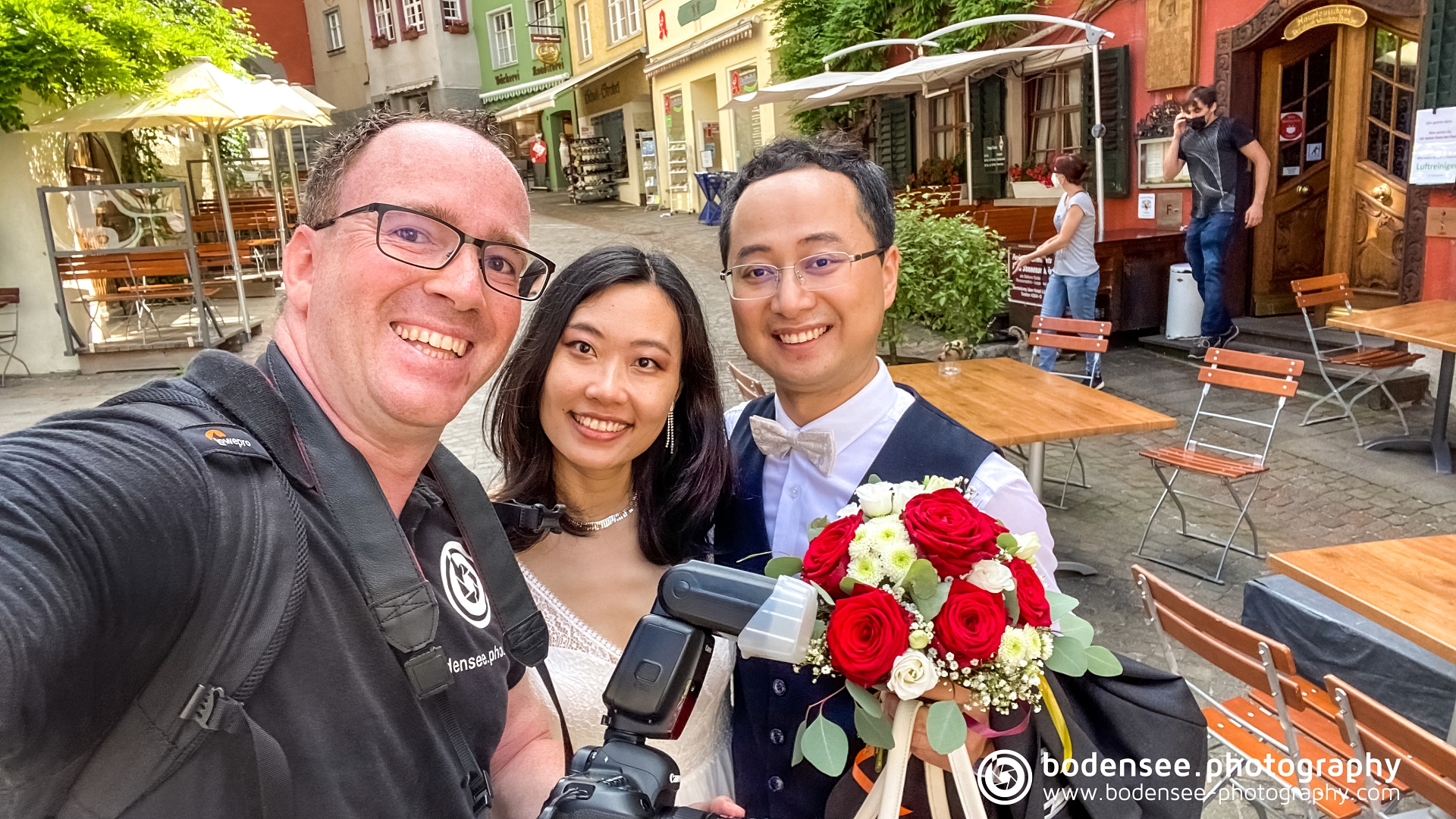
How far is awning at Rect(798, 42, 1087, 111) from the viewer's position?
33.1ft

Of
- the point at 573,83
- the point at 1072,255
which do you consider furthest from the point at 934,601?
the point at 573,83

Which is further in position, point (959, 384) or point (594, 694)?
point (959, 384)

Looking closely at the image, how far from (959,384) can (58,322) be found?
9.73 meters

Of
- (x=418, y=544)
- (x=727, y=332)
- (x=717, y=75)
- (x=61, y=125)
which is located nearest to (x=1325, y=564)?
(x=418, y=544)

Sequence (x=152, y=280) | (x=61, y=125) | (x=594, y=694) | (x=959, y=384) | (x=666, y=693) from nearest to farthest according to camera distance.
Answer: (x=666, y=693) < (x=594, y=694) < (x=959, y=384) < (x=61, y=125) < (x=152, y=280)

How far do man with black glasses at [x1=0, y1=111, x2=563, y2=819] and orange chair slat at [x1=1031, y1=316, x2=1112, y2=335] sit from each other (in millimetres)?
5277

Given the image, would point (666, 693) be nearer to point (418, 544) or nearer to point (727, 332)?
point (418, 544)

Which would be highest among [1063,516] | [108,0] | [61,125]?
[108,0]

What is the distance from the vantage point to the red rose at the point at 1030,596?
4.17 ft

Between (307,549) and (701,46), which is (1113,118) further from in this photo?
(701,46)

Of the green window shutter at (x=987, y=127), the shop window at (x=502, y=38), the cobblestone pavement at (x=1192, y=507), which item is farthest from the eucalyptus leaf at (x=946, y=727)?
the shop window at (x=502, y=38)

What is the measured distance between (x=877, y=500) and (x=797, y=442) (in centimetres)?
49

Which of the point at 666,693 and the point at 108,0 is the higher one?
the point at 108,0

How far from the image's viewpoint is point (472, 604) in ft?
3.89
